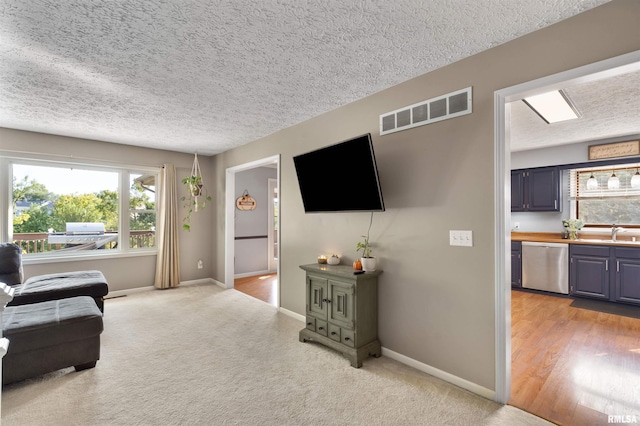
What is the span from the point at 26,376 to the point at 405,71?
378 centimetres

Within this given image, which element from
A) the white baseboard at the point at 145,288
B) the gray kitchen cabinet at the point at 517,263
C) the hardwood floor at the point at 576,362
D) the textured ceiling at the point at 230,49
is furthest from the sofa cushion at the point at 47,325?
the gray kitchen cabinet at the point at 517,263

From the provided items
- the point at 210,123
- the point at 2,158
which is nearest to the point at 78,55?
the point at 210,123

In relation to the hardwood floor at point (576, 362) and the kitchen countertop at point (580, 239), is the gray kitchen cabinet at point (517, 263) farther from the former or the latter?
the hardwood floor at point (576, 362)

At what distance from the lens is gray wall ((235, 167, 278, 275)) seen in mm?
6375

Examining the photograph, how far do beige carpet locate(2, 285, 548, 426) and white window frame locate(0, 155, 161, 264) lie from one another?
198 centimetres

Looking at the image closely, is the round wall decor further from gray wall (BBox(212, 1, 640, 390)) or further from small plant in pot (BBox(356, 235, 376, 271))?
small plant in pot (BBox(356, 235, 376, 271))

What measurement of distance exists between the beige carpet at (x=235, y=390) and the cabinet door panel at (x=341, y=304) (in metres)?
0.34

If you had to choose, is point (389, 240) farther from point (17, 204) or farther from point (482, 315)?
point (17, 204)

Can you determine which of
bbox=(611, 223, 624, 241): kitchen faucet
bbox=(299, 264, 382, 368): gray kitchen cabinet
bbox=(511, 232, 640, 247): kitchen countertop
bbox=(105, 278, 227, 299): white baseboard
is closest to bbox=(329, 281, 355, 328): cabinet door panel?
bbox=(299, 264, 382, 368): gray kitchen cabinet

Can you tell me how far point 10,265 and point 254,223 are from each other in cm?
380

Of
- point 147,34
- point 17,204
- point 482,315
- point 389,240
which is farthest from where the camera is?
point 17,204

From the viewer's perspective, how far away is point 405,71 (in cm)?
249

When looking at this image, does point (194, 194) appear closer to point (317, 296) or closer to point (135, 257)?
point (135, 257)

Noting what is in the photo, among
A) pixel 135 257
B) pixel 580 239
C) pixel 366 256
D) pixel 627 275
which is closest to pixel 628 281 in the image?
pixel 627 275
